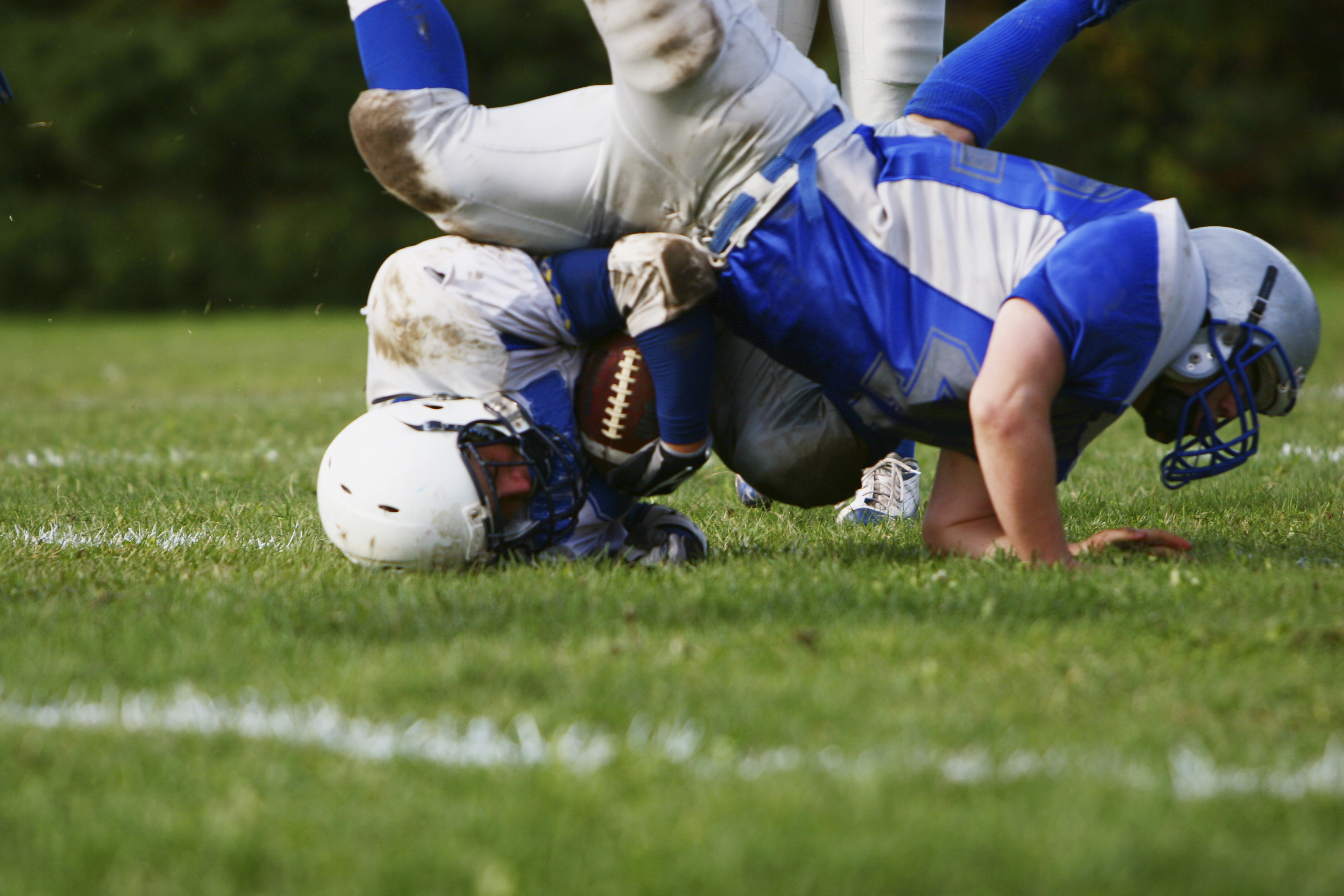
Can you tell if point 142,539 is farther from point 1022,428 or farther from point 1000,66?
point 1000,66

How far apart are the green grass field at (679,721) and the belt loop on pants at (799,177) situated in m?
0.67

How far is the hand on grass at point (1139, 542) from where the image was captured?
2.69 meters

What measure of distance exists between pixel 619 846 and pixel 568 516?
128 cm

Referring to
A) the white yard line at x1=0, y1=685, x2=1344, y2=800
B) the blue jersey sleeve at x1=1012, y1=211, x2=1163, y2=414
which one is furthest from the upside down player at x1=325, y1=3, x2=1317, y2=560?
the white yard line at x1=0, y1=685, x2=1344, y2=800

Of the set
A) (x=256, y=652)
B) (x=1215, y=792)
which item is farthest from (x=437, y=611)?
(x=1215, y=792)

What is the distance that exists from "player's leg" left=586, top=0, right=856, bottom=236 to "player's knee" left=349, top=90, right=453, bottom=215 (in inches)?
13.8

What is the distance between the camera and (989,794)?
4.95 feet

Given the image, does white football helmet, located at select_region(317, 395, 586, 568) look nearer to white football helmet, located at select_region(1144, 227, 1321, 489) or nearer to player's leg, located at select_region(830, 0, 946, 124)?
white football helmet, located at select_region(1144, 227, 1321, 489)

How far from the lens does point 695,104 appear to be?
7.95 ft

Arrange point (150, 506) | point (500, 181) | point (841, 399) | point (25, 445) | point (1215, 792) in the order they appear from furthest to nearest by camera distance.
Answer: point (25, 445)
point (150, 506)
point (841, 399)
point (500, 181)
point (1215, 792)

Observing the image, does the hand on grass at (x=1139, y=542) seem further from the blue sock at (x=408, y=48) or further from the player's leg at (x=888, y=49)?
the blue sock at (x=408, y=48)

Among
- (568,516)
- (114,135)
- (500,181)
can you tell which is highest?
(500,181)

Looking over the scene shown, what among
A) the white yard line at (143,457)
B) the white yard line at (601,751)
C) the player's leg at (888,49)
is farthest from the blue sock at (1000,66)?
the white yard line at (143,457)

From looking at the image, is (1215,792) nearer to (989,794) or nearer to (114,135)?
(989,794)
